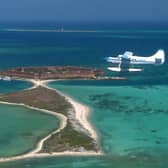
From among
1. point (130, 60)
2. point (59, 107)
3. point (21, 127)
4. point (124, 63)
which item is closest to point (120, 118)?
point (59, 107)

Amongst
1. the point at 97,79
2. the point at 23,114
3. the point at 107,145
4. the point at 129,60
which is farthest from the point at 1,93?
the point at 129,60

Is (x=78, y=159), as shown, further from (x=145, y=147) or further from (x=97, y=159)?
(x=145, y=147)

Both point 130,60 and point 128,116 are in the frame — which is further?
point 130,60

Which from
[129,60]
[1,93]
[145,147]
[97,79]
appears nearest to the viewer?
[145,147]

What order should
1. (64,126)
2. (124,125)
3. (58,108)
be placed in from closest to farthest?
(64,126), (124,125), (58,108)

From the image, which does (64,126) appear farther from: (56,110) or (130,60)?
(130,60)

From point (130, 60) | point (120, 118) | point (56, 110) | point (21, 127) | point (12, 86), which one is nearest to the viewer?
point (21, 127)

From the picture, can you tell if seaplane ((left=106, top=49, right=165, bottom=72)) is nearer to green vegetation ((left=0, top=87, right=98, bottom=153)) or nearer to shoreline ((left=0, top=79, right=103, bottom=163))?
shoreline ((left=0, top=79, right=103, bottom=163))

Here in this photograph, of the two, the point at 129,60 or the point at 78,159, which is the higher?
the point at 129,60

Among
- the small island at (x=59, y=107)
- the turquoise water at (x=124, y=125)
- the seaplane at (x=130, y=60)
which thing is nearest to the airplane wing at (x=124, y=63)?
the seaplane at (x=130, y=60)
